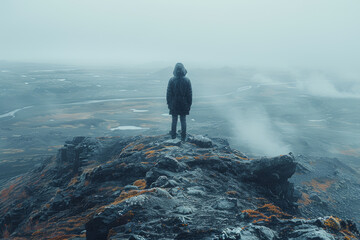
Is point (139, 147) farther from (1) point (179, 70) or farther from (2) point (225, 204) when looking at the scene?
(2) point (225, 204)

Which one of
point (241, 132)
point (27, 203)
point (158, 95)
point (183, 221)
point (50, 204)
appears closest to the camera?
point (183, 221)

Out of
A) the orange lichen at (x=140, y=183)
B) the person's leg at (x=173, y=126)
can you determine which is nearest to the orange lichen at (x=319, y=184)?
the person's leg at (x=173, y=126)

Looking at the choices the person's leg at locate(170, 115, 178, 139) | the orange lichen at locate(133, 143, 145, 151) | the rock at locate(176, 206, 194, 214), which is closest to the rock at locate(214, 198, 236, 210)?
the rock at locate(176, 206, 194, 214)

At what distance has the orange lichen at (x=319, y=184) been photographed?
31234 millimetres

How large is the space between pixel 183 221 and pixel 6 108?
117 m

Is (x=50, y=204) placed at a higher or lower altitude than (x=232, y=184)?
lower

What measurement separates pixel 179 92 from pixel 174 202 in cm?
741

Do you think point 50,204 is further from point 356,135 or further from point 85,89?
point 85,89

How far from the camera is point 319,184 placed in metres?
32.7

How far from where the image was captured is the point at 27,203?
17.9 metres

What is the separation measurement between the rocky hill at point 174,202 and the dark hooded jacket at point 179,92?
7.51 feet

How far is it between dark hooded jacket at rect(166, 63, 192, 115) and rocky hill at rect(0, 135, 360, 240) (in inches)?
90.1

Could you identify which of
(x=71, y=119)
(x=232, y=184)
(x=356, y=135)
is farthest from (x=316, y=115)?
(x=232, y=184)

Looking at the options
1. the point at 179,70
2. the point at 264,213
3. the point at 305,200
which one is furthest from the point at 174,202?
the point at 305,200
